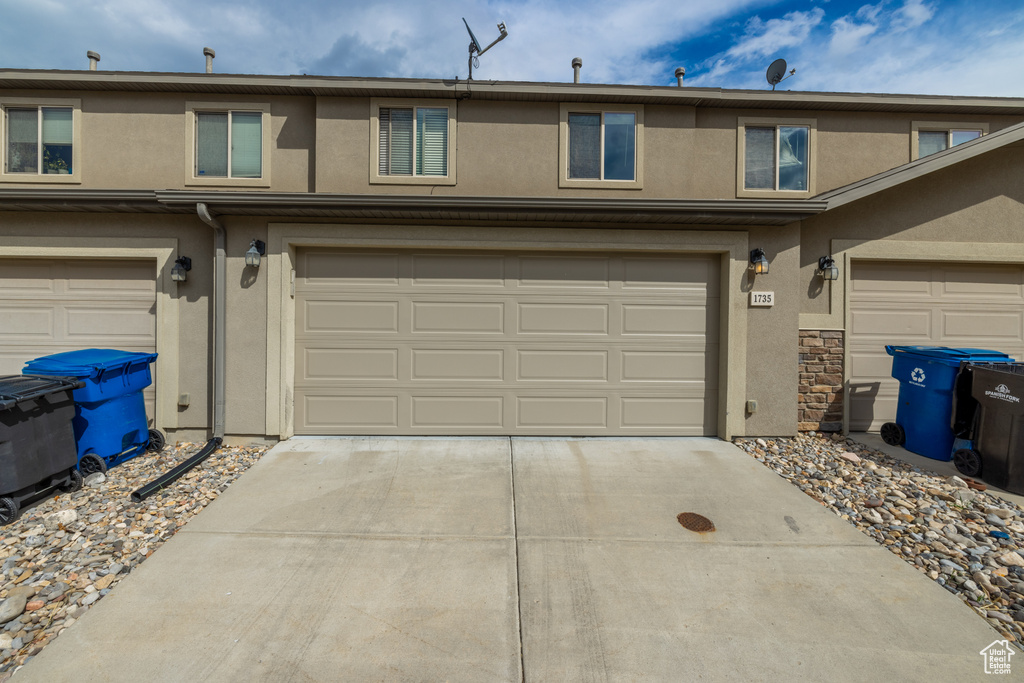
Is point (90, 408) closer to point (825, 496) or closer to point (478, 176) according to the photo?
point (478, 176)

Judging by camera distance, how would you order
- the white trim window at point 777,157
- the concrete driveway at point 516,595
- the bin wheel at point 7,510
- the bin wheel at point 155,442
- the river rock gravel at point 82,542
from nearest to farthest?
the concrete driveway at point 516,595, the river rock gravel at point 82,542, the bin wheel at point 7,510, the bin wheel at point 155,442, the white trim window at point 777,157

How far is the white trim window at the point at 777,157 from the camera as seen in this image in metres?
5.84

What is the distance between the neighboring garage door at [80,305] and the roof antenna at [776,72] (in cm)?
856

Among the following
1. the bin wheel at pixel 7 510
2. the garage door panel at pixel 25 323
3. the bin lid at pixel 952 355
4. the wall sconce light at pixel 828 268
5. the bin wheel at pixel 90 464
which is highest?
the wall sconce light at pixel 828 268

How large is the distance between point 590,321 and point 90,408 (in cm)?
536

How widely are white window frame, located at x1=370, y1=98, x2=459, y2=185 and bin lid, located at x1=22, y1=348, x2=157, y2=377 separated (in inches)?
132

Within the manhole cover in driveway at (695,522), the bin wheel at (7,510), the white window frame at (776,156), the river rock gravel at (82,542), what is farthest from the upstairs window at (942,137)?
the bin wheel at (7,510)

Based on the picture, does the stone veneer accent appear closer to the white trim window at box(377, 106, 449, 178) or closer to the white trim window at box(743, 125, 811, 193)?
the white trim window at box(743, 125, 811, 193)

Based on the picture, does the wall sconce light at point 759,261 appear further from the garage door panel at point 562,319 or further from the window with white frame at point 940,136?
the window with white frame at point 940,136

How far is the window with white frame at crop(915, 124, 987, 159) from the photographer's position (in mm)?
5992

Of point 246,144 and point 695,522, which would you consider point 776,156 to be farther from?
point 246,144

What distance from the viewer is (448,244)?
213 inches

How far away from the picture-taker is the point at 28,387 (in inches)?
147

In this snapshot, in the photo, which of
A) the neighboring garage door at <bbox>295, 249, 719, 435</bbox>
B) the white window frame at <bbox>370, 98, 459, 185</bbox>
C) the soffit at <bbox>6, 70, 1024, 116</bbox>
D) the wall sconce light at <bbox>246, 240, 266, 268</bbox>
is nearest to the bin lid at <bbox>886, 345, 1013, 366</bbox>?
the neighboring garage door at <bbox>295, 249, 719, 435</bbox>
